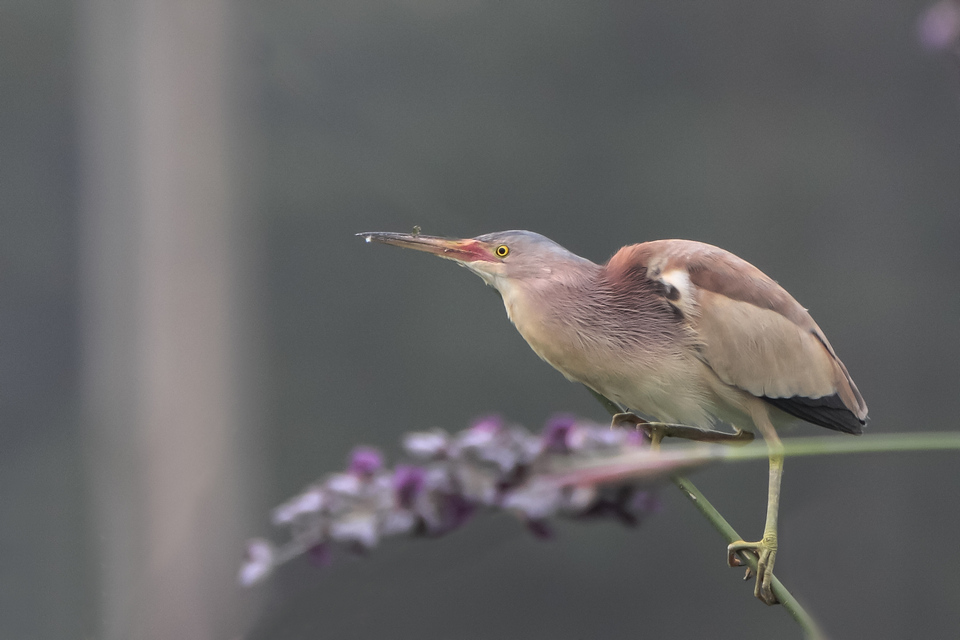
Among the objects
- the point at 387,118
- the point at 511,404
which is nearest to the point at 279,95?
the point at 387,118

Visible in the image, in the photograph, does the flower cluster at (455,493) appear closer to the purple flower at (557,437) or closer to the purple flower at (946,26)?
the purple flower at (557,437)

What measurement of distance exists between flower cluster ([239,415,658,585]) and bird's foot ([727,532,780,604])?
0.15 m

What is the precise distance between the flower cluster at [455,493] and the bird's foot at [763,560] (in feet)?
0.49

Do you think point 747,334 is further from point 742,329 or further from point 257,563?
point 257,563

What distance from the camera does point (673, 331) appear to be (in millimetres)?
337

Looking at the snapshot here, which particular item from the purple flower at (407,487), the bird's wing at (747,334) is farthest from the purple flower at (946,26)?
the purple flower at (407,487)

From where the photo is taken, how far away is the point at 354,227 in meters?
0.91

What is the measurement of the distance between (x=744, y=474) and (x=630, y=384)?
0.42 meters

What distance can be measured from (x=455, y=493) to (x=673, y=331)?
0.66ft

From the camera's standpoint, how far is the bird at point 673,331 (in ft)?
1.06

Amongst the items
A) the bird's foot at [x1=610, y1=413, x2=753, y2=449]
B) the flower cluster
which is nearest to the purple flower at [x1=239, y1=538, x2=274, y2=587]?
the flower cluster

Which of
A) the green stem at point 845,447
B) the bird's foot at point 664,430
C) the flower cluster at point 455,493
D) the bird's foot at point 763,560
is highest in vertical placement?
the green stem at point 845,447

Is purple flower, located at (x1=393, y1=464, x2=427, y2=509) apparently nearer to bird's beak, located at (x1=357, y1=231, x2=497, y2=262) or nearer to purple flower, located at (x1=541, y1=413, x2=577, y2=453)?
purple flower, located at (x1=541, y1=413, x2=577, y2=453)

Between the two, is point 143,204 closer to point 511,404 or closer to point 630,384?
point 511,404
